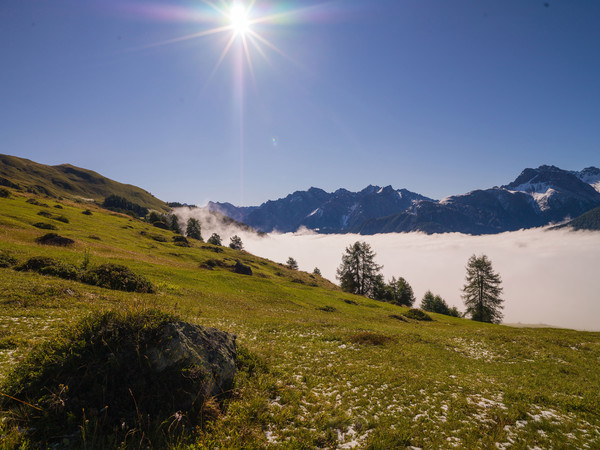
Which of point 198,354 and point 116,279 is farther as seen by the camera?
point 116,279

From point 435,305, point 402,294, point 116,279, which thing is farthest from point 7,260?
point 435,305

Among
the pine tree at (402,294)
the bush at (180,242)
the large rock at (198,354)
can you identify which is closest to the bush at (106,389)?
the large rock at (198,354)

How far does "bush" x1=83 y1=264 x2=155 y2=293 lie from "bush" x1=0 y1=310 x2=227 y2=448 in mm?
20720

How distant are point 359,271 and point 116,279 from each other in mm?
77272

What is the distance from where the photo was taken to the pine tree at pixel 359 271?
293 feet

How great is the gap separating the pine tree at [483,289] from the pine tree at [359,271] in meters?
27.9

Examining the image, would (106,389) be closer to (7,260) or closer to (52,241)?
(7,260)

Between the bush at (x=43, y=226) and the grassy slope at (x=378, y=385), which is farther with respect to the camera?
the bush at (x=43, y=226)

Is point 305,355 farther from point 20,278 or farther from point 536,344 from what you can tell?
point 536,344

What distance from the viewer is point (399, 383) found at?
39.9 ft

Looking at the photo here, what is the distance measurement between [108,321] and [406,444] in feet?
33.5

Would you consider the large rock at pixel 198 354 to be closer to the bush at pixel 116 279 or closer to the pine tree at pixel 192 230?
the bush at pixel 116 279

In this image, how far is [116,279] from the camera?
84.3ft

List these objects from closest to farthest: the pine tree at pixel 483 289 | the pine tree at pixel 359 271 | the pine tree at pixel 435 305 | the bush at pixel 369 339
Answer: the bush at pixel 369 339, the pine tree at pixel 483 289, the pine tree at pixel 359 271, the pine tree at pixel 435 305
